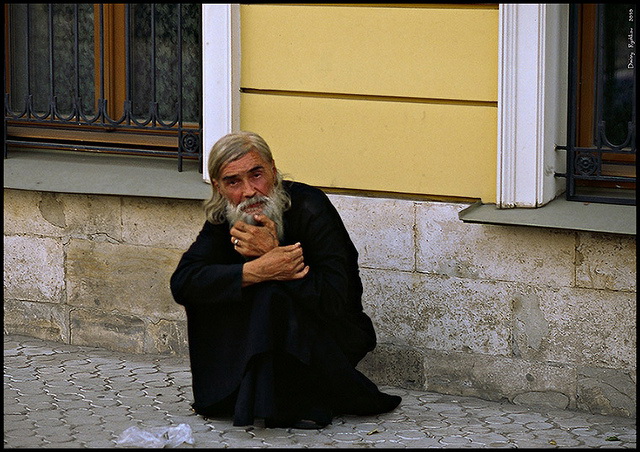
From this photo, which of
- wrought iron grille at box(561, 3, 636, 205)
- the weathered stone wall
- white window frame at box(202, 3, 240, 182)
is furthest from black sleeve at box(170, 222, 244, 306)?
wrought iron grille at box(561, 3, 636, 205)

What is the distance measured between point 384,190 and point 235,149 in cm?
100

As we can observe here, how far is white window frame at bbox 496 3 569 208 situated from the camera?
5527 millimetres

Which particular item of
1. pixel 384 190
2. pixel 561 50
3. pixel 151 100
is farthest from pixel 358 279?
pixel 151 100

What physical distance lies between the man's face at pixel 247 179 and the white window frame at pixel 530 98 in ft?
3.78

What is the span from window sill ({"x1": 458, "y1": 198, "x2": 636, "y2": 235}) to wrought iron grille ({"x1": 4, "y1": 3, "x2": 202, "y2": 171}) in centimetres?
176

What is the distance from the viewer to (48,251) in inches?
274

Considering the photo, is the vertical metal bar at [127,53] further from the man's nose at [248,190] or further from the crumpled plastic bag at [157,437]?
the crumpled plastic bag at [157,437]

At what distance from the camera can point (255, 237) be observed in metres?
5.23

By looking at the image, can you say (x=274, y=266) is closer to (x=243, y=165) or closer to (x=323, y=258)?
(x=323, y=258)

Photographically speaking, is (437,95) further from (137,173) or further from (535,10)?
(137,173)

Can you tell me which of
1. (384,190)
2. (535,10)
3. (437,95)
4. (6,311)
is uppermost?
(535,10)

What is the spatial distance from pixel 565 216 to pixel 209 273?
1.68 meters

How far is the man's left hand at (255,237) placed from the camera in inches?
206

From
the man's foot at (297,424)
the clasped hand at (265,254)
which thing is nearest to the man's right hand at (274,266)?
the clasped hand at (265,254)
